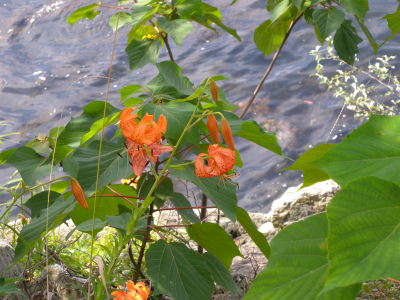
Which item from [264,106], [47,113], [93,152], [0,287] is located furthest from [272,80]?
[0,287]

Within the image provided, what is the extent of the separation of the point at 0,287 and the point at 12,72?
4.53m

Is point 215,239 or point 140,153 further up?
point 140,153

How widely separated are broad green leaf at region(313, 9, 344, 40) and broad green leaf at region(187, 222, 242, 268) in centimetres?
88

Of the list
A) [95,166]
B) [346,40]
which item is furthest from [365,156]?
[346,40]

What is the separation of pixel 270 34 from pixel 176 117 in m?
1.15

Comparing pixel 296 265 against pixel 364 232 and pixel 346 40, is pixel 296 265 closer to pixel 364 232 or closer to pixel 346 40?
pixel 364 232

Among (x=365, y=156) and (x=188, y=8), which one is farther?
(x=188, y=8)

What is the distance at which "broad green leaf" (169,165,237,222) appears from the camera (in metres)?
0.94

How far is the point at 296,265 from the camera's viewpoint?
47cm

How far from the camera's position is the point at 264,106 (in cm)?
427

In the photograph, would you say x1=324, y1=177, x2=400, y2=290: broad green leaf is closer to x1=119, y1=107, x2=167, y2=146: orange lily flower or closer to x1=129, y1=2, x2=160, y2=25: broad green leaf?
x1=119, y1=107, x2=167, y2=146: orange lily flower

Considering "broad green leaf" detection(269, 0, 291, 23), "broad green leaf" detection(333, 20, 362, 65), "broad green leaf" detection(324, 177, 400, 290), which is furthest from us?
"broad green leaf" detection(333, 20, 362, 65)

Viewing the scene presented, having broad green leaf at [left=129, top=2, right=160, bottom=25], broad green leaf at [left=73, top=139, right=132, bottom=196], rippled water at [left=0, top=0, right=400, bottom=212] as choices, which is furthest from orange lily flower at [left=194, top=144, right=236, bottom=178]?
rippled water at [left=0, top=0, right=400, bottom=212]

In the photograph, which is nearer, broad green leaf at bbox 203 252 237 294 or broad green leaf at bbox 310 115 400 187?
broad green leaf at bbox 310 115 400 187
